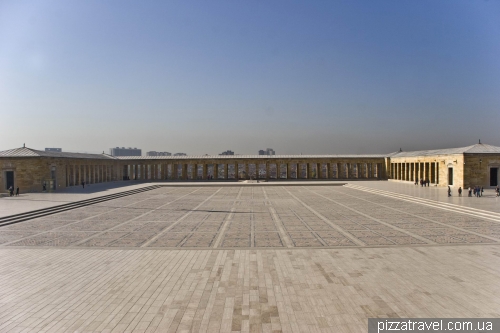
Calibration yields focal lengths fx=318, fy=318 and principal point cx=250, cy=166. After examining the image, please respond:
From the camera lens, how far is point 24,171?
3030 centimetres

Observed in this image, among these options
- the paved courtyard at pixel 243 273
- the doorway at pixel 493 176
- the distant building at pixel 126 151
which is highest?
the distant building at pixel 126 151

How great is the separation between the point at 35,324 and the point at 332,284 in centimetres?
668

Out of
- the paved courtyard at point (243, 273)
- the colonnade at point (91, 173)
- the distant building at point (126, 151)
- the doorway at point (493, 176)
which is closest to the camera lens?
the paved courtyard at point (243, 273)

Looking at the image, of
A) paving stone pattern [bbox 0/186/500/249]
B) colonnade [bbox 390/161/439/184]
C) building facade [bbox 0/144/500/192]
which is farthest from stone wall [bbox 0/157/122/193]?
colonnade [bbox 390/161/439/184]

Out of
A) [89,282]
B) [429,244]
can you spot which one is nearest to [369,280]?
[429,244]

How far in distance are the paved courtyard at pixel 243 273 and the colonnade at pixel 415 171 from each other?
21.3m

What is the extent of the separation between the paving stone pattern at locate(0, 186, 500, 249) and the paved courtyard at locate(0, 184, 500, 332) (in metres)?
0.09

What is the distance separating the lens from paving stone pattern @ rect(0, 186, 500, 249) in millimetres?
12563

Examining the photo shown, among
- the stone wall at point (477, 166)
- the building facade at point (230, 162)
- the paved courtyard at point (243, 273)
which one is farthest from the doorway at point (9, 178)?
the stone wall at point (477, 166)

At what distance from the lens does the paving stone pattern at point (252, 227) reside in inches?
495

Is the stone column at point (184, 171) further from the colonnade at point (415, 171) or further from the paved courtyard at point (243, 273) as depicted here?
the paved courtyard at point (243, 273)

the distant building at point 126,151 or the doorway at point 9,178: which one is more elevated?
the distant building at point 126,151

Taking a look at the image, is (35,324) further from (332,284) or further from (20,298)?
(332,284)

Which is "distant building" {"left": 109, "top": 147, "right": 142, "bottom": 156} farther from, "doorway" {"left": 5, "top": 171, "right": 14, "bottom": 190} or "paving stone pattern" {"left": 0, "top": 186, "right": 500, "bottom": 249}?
"paving stone pattern" {"left": 0, "top": 186, "right": 500, "bottom": 249}
